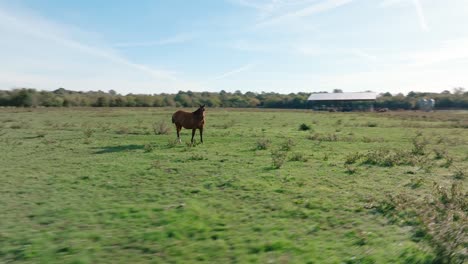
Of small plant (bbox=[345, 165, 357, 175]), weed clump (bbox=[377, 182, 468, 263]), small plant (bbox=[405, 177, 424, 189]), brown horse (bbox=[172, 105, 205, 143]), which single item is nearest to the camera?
weed clump (bbox=[377, 182, 468, 263])

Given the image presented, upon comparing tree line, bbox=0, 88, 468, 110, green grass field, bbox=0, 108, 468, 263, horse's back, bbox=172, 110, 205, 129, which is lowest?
green grass field, bbox=0, 108, 468, 263

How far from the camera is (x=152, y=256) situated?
479 cm

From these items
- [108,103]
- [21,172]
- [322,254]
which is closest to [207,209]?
[322,254]

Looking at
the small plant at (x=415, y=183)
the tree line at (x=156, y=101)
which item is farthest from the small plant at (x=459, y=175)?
the tree line at (x=156, y=101)

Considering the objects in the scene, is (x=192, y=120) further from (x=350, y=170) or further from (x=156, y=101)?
(x=156, y=101)

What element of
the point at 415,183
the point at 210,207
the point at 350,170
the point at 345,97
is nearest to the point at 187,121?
the point at 350,170

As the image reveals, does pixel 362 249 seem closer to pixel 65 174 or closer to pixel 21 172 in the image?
pixel 65 174

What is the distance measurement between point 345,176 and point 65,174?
8.38 meters

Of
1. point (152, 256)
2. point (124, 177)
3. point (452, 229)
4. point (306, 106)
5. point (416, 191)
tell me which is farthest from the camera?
point (306, 106)

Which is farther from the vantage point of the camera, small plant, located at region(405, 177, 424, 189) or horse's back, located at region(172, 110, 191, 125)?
horse's back, located at region(172, 110, 191, 125)

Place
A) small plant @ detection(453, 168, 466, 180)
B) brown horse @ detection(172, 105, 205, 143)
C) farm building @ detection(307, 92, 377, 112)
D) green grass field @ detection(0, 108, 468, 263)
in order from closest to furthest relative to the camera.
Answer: green grass field @ detection(0, 108, 468, 263), small plant @ detection(453, 168, 466, 180), brown horse @ detection(172, 105, 205, 143), farm building @ detection(307, 92, 377, 112)

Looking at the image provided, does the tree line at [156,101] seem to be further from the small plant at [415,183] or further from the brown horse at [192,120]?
the small plant at [415,183]

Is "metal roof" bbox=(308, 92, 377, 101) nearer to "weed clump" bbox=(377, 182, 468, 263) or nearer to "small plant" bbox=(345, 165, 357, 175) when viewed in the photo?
"small plant" bbox=(345, 165, 357, 175)

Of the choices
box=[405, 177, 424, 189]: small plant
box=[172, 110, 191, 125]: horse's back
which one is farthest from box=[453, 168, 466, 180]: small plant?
box=[172, 110, 191, 125]: horse's back
